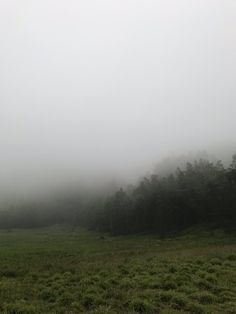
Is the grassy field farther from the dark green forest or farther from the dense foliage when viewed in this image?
the dense foliage

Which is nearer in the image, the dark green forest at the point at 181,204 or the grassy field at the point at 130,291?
the grassy field at the point at 130,291

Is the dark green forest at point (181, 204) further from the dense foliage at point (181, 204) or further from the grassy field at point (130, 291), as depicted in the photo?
the grassy field at point (130, 291)

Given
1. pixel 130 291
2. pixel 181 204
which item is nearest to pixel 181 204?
pixel 181 204

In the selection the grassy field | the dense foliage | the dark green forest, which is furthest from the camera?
the dense foliage

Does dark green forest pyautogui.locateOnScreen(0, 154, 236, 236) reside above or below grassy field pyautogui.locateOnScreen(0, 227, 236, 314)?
above

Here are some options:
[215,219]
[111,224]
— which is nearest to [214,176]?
[215,219]

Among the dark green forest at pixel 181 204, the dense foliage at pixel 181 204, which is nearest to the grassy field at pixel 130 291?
the dark green forest at pixel 181 204

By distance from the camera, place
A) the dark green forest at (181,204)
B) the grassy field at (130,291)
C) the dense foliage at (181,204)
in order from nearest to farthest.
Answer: the grassy field at (130,291) → the dark green forest at (181,204) → the dense foliage at (181,204)

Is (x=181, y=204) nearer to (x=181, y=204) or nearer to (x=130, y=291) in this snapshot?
(x=181, y=204)

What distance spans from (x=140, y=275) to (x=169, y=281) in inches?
148

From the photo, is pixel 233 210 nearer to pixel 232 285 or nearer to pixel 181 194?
pixel 181 194

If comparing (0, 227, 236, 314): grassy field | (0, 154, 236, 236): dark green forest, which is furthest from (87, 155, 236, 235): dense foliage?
(0, 227, 236, 314): grassy field

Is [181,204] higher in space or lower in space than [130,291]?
higher

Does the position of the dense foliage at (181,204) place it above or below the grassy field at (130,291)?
above
